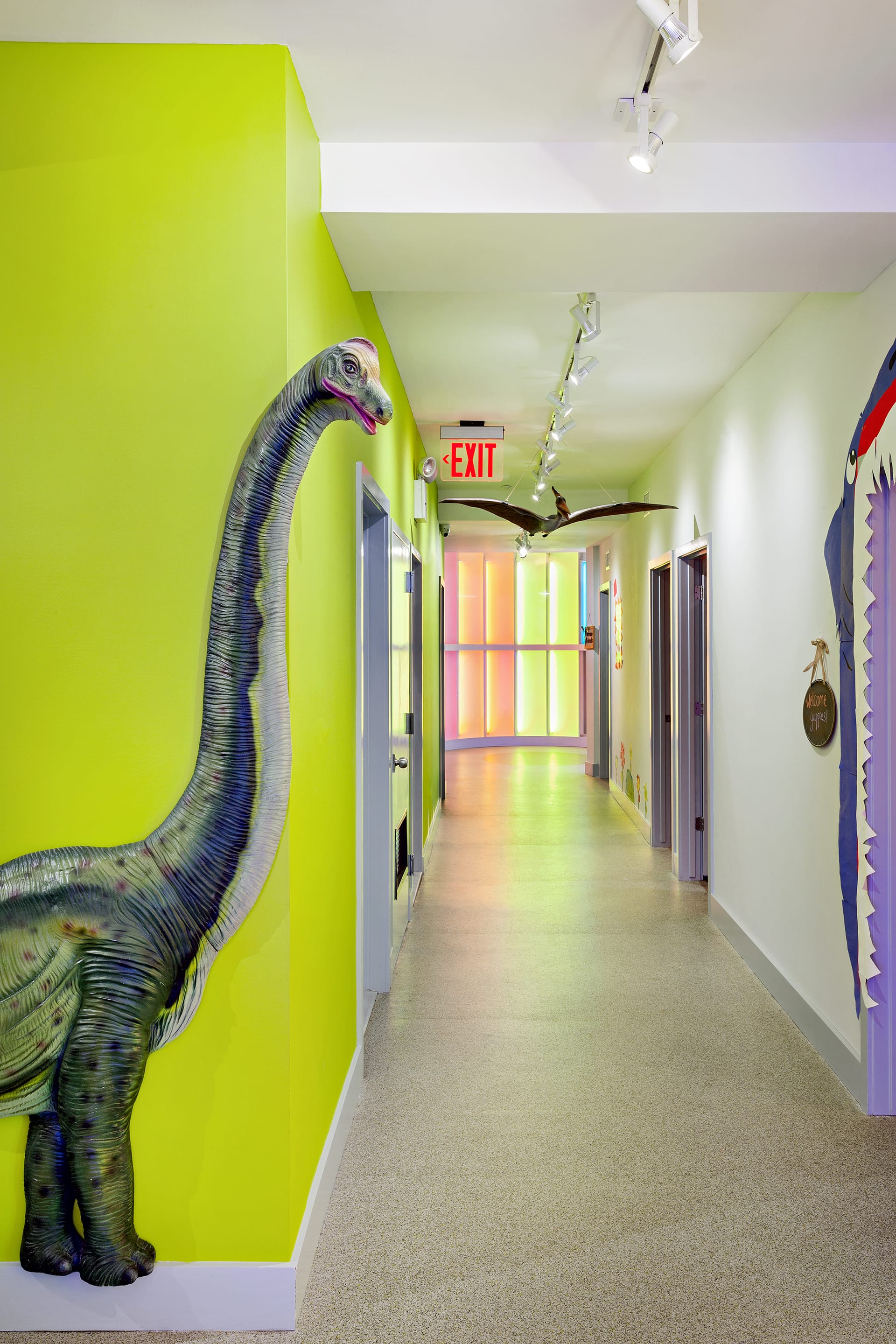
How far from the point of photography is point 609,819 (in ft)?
26.1

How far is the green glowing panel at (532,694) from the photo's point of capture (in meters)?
13.8

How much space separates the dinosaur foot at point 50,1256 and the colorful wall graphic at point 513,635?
38.7 feet

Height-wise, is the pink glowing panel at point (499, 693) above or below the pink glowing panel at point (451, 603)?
below

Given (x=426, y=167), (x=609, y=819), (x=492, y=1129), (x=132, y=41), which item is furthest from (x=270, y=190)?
(x=609, y=819)

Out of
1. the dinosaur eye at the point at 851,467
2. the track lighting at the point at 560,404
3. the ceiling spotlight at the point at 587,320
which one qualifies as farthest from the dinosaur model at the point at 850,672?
the track lighting at the point at 560,404

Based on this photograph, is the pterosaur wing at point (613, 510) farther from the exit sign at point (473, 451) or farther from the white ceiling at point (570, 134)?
the white ceiling at point (570, 134)

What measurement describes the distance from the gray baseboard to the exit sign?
2.94 m

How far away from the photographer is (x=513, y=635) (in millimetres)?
13797

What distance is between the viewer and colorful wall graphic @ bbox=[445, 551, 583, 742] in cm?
1372

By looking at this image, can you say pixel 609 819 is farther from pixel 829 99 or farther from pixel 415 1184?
pixel 829 99

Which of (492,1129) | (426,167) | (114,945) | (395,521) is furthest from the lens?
(395,521)

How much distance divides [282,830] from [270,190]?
4.62 feet

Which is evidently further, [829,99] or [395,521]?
[395,521]

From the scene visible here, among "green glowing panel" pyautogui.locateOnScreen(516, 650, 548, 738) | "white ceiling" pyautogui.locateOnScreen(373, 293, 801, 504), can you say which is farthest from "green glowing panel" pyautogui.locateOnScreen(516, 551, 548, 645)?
"white ceiling" pyautogui.locateOnScreen(373, 293, 801, 504)
